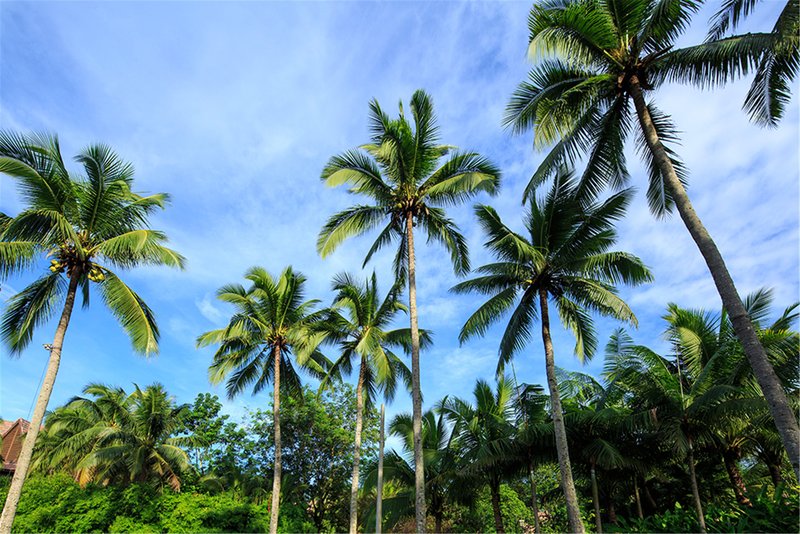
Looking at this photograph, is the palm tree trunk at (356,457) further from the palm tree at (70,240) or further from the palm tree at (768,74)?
the palm tree at (768,74)

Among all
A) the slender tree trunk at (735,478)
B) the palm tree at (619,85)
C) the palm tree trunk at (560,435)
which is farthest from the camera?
the slender tree trunk at (735,478)

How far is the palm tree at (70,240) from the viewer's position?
11.3 metres

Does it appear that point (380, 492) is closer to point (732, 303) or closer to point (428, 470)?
point (428, 470)

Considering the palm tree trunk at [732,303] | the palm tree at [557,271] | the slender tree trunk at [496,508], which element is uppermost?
the palm tree at [557,271]

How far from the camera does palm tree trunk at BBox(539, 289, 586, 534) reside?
1126 centimetres

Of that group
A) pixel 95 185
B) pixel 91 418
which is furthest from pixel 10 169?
pixel 91 418

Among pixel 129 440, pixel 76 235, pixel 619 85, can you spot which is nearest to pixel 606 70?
pixel 619 85

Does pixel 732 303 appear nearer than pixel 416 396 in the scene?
Yes

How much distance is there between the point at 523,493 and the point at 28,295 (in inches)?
985

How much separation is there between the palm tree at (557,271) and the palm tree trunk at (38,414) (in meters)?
11.1

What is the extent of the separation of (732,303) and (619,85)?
504cm

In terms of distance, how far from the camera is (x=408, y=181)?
14.7 metres

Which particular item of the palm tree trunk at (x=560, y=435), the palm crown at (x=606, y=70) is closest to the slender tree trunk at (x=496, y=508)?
the palm tree trunk at (x=560, y=435)

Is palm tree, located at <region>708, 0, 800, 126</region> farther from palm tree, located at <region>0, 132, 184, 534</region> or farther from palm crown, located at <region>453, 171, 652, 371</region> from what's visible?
palm tree, located at <region>0, 132, 184, 534</region>
